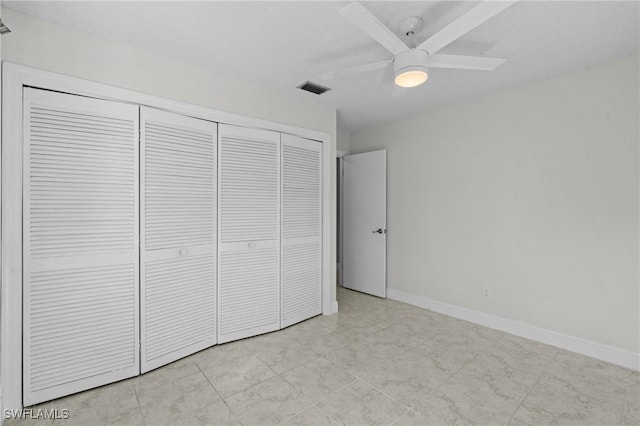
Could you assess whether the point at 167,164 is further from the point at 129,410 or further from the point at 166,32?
the point at 129,410

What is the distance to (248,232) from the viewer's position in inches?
109

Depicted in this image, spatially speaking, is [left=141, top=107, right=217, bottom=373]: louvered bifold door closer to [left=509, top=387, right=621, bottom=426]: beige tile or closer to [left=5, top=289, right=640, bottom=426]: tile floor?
[left=5, top=289, right=640, bottom=426]: tile floor

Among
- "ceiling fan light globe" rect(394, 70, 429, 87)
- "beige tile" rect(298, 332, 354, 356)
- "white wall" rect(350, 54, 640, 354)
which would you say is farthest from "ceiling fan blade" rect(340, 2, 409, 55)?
"beige tile" rect(298, 332, 354, 356)

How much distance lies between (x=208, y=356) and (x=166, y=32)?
252 cm

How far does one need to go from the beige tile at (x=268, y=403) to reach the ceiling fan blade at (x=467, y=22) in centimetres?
231

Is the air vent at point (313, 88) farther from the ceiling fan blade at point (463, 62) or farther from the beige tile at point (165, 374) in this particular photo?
the beige tile at point (165, 374)

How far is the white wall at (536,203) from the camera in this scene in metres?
2.32

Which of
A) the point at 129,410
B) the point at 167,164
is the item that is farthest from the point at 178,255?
the point at 129,410

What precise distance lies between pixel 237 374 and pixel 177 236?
3.90 feet

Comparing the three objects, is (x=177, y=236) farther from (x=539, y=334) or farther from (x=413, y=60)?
(x=539, y=334)

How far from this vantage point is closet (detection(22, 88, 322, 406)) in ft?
6.07

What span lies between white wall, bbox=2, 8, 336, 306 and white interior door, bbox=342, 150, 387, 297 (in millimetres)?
1403

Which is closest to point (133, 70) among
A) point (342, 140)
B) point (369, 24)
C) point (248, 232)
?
point (248, 232)

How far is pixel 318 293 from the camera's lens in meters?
3.36
